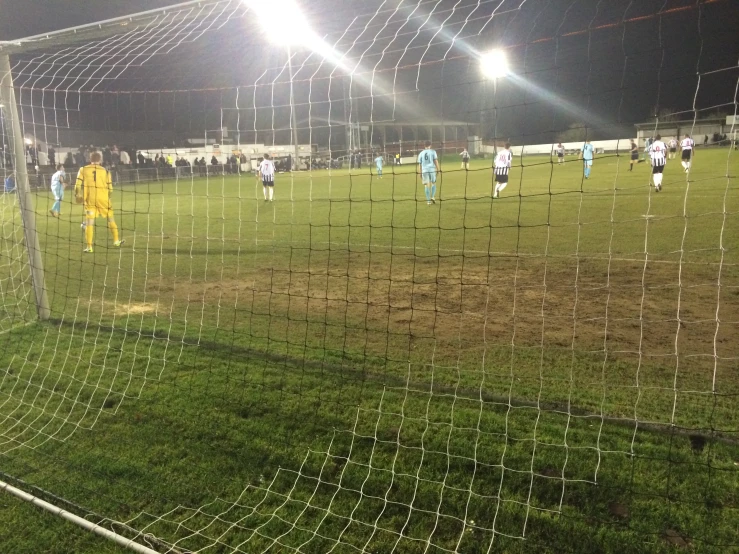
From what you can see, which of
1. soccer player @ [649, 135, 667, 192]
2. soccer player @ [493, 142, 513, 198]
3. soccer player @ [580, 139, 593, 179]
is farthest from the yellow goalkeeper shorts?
soccer player @ [649, 135, 667, 192]

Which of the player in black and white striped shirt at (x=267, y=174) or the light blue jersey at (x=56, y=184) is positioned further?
the player in black and white striped shirt at (x=267, y=174)

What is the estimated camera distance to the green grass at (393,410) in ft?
9.48

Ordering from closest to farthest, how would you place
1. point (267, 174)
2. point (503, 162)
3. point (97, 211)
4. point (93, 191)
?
point (503, 162) < point (93, 191) < point (97, 211) < point (267, 174)

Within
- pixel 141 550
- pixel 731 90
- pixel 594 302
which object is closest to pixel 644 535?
pixel 141 550

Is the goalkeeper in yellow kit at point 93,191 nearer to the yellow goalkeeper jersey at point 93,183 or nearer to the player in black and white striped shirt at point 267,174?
the yellow goalkeeper jersey at point 93,183

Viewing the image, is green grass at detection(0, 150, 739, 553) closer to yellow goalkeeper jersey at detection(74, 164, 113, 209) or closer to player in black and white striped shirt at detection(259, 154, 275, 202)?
yellow goalkeeper jersey at detection(74, 164, 113, 209)

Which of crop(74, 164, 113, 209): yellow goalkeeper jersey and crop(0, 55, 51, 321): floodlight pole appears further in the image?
crop(74, 164, 113, 209): yellow goalkeeper jersey

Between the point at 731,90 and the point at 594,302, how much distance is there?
120 inches

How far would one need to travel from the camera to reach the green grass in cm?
289

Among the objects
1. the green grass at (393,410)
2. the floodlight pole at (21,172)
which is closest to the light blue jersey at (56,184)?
the green grass at (393,410)

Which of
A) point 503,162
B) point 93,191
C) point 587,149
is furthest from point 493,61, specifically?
point 93,191

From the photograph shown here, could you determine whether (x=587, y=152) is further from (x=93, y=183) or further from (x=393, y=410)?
(x=93, y=183)

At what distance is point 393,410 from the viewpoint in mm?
3963

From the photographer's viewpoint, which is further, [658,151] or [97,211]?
[97,211]
